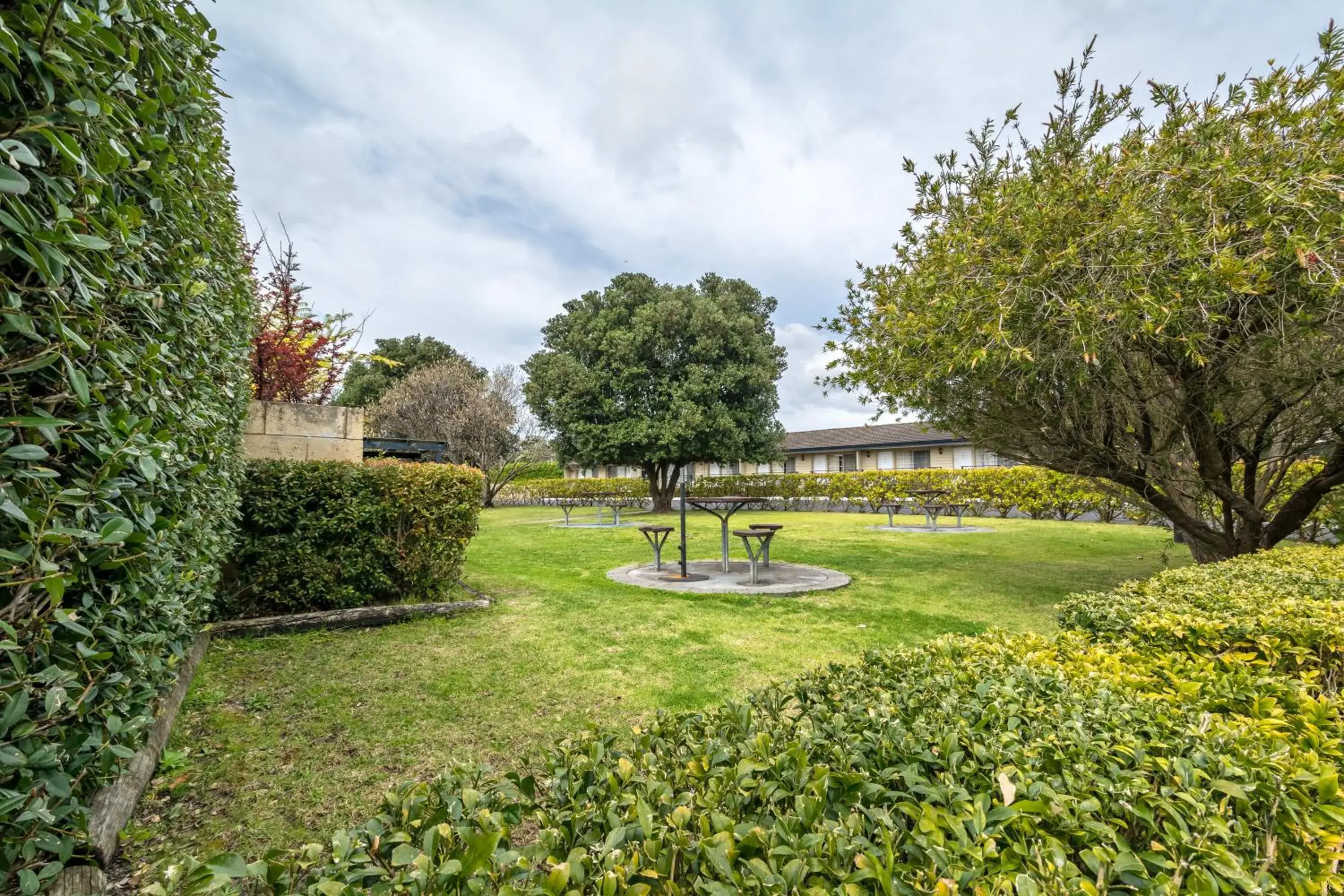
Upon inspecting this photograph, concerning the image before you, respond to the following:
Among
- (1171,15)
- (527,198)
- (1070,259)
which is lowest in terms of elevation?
(1070,259)

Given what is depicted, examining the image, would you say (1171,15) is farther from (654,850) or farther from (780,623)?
(654,850)

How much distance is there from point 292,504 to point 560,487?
2809 centimetres

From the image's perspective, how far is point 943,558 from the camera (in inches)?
388

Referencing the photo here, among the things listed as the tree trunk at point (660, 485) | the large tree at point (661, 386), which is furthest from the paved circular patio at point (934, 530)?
the tree trunk at point (660, 485)

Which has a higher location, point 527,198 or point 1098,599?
point 527,198

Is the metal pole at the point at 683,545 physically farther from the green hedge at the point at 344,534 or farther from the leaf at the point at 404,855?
the leaf at the point at 404,855

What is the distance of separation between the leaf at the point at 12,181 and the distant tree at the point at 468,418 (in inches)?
1008

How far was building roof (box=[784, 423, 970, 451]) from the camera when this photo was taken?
3250 centimetres

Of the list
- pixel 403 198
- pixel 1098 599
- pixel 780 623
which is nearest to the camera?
pixel 1098 599

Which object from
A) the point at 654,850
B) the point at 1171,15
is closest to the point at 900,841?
the point at 654,850

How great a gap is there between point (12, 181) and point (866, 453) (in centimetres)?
3771

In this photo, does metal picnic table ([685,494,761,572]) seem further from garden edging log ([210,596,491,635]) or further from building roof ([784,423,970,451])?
building roof ([784,423,970,451])

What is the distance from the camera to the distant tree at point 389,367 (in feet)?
114

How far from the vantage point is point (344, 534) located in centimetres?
546
